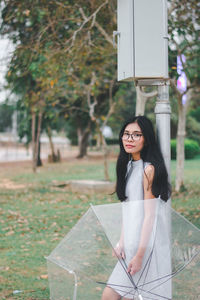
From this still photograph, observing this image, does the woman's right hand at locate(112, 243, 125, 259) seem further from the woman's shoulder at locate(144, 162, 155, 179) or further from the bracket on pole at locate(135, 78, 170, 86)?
the bracket on pole at locate(135, 78, 170, 86)

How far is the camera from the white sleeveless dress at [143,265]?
274 cm

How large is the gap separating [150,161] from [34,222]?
589cm

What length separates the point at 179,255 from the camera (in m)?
2.77

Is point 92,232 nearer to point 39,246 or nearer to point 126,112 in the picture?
point 39,246

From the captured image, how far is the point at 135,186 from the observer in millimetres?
2900

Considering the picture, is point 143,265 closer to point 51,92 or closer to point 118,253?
point 118,253

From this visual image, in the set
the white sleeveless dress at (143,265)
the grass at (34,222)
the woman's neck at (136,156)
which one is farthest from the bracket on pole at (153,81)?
the grass at (34,222)

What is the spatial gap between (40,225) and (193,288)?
5.63 metres

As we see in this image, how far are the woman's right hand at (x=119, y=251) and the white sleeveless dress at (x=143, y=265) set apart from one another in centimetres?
3

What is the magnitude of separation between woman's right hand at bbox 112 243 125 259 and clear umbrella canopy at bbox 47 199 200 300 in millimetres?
22

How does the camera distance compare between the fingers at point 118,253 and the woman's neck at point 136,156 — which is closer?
the fingers at point 118,253

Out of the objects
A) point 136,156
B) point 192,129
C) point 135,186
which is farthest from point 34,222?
point 192,129

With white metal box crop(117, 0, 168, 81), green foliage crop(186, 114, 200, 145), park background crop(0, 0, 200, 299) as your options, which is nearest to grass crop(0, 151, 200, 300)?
park background crop(0, 0, 200, 299)

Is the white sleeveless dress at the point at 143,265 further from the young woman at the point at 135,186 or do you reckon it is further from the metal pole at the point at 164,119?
the metal pole at the point at 164,119
